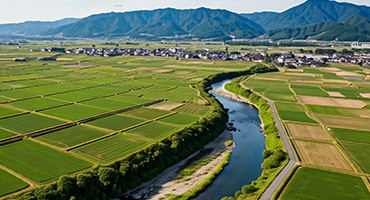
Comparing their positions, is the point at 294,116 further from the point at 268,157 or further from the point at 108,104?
the point at 108,104

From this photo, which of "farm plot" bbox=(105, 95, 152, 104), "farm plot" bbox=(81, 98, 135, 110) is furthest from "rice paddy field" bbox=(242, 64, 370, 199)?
"farm plot" bbox=(81, 98, 135, 110)

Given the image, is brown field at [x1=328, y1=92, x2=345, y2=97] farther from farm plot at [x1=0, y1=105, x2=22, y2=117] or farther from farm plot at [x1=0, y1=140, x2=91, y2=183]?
farm plot at [x1=0, y1=105, x2=22, y2=117]

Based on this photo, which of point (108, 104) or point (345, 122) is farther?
point (108, 104)

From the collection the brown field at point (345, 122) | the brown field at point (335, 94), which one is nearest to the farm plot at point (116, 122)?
the brown field at point (345, 122)

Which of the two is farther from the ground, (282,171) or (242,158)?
(282,171)

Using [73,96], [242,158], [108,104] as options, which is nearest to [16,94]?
[73,96]

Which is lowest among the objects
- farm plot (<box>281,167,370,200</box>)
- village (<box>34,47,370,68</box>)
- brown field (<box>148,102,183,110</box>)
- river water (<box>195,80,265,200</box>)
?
river water (<box>195,80,265,200</box>)

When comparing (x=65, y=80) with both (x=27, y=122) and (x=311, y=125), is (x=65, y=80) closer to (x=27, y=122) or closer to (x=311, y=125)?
(x=27, y=122)
